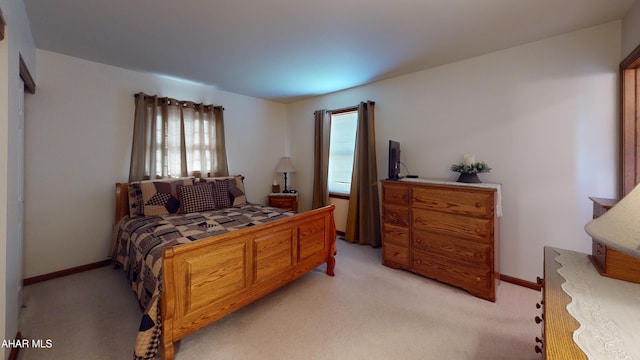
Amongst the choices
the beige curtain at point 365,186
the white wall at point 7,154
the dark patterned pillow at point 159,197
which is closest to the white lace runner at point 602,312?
the beige curtain at point 365,186

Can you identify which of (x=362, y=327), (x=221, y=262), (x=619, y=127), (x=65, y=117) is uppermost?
(x=65, y=117)

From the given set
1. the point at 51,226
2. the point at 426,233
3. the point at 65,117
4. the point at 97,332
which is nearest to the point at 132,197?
the point at 51,226

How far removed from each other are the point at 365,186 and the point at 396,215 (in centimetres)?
93

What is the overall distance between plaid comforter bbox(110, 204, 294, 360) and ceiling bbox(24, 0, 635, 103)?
71.1 inches

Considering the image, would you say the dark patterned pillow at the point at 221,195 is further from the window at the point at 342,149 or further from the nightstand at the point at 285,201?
the window at the point at 342,149

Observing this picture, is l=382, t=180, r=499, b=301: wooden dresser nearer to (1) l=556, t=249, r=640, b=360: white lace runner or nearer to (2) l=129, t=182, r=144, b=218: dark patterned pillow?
(1) l=556, t=249, r=640, b=360: white lace runner

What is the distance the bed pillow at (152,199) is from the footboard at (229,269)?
159 cm

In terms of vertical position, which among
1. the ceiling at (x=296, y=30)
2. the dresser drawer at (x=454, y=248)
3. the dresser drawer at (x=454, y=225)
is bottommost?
the dresser drawer at (x=454, y=248)

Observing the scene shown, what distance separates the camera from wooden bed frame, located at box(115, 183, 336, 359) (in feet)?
5.18

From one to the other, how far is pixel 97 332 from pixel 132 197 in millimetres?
1522

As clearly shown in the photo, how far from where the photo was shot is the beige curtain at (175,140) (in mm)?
3215

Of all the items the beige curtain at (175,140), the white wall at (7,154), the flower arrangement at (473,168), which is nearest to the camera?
the white wall at (7,154)

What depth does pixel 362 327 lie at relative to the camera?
6.37 ft

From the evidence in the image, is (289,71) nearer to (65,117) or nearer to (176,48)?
(176,48)
